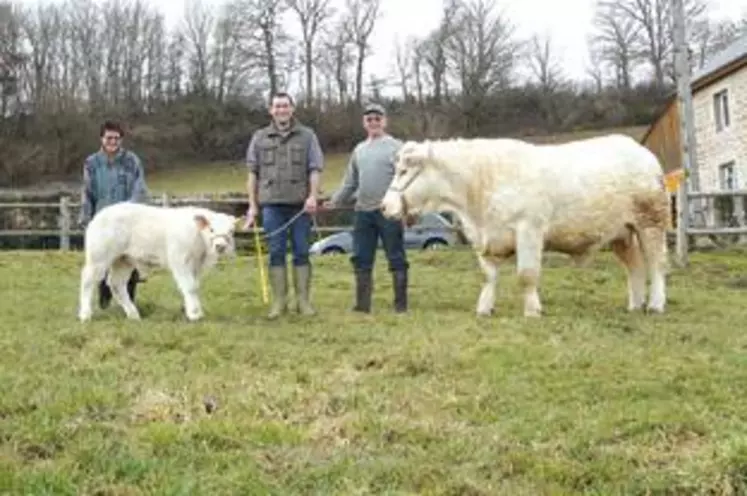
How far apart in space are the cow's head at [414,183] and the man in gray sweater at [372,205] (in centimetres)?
16

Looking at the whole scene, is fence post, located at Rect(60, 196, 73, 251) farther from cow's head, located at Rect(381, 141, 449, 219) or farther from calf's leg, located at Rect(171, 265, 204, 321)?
cow's head, located at Rect(381, 141, 449, 219)

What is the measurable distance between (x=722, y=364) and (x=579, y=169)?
11.8ft

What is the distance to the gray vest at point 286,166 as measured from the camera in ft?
31.4

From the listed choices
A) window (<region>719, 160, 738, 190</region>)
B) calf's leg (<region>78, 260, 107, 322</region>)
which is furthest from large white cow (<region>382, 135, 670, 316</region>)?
window (<region>719, 160, 738, 190</region>)

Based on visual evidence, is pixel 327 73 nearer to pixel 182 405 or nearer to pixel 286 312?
pixel 286 312

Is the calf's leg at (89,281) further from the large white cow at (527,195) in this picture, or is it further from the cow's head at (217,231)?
the large white cow at (527,195)

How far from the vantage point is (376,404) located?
5621 millimetres

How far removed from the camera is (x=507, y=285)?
1320cm

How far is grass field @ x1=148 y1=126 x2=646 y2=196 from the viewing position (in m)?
52.3

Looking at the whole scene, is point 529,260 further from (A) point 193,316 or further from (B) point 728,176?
(B) point 728,176

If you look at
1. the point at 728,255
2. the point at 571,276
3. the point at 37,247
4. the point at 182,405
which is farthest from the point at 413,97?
the point at 182,405

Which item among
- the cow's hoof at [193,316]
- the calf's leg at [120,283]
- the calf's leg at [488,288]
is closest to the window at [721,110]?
the calf's leg at [488,288]

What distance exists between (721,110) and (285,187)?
97.5 feet

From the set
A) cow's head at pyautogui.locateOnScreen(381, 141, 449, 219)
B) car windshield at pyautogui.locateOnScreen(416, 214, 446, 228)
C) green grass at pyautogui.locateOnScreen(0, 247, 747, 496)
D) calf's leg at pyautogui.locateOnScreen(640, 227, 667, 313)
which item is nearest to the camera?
green grass at pyautogui.locateOnScreen(0, 247, 747, 496)
